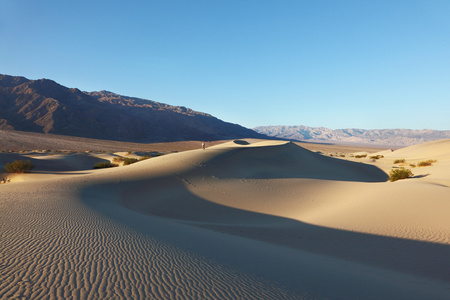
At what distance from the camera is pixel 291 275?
4.72 meters

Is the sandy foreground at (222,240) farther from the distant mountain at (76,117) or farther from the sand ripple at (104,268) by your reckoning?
the distant mountain at (76,117)

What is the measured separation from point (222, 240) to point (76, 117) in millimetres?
108950

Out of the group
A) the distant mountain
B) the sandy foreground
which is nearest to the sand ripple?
the sandy foreground

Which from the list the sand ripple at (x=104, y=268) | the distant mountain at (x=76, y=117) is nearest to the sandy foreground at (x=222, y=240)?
the sand ripple at (x=104, y=268)

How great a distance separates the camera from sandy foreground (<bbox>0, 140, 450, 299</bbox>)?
3.92 metres

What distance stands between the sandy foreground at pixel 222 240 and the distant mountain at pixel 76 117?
91912 millimetres

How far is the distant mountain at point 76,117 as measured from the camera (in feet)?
301

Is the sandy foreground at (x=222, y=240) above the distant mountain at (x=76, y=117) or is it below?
below

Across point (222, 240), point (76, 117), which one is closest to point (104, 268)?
point (222, 240)

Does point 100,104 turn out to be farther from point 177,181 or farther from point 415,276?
point 415,276

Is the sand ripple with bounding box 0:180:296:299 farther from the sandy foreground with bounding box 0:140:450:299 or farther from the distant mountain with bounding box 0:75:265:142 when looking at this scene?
the distant mountain with bounding box 0:75:265:142

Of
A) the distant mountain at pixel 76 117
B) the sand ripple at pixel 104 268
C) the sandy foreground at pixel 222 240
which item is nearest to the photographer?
the sand ripple at pixel 104 268

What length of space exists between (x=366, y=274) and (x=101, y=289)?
16.2 ft

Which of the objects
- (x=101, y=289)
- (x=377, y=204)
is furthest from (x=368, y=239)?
(x=101, y=289)
